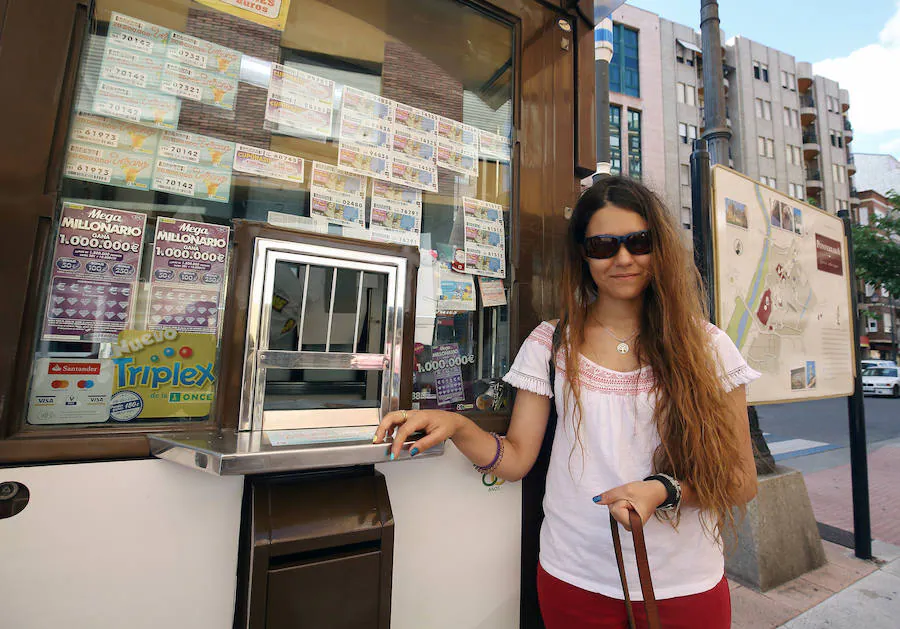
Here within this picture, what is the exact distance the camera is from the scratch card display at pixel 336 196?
1372 mm

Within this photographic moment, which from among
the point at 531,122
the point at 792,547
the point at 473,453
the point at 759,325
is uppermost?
the point at 531,122

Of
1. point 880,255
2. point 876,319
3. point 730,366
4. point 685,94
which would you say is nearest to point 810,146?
point 685,94

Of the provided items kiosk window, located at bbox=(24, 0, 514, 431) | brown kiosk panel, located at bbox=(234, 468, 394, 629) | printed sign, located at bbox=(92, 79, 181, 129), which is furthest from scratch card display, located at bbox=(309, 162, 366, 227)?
brown kiosk panel, located at bbox=(234, 468, 394, 629)

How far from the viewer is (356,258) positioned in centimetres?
125

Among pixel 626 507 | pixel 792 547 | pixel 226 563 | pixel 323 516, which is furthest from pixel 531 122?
pixel 792 547

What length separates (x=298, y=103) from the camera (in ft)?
4.50

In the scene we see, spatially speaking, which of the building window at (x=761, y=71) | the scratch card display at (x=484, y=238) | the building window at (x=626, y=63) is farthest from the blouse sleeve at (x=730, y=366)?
the building window at (x=761, y=71)

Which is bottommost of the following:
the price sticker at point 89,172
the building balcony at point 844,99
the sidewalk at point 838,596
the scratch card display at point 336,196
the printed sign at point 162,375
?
the sidewalk at point 838,596

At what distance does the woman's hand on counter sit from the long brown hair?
41cm

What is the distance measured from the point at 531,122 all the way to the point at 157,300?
4.87 ft

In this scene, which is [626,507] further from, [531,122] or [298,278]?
[531,122]

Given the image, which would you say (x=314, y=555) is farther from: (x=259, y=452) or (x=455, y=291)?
(x=455, y=291)

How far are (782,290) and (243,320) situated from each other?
2.87 m

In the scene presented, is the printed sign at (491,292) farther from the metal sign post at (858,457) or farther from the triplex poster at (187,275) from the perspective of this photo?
the metal sign post at (858,457)
